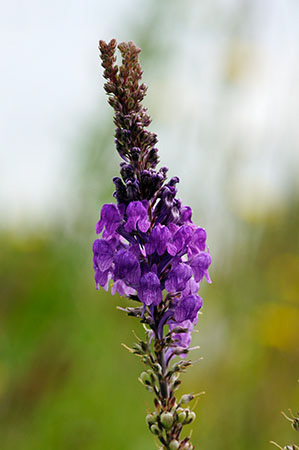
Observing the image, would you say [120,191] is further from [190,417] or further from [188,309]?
[190,417]

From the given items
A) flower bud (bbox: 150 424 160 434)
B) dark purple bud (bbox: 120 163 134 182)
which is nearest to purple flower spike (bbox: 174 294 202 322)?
flower bud (bbox: 150 424 160 434)

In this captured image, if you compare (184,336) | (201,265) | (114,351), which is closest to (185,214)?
(201,265)

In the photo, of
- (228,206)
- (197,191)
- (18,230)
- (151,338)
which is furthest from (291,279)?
(151,338)

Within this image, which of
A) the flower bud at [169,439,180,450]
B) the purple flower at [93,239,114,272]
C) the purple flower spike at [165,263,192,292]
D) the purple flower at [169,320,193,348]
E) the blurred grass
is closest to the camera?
the flower bud at [169,439,180,450]

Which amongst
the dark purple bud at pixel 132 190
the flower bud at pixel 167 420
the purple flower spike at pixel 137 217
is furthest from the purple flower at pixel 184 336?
the dark purple bud at pixel 132 190

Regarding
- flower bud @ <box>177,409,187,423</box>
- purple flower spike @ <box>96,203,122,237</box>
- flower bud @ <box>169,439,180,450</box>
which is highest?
purple flower spike @ <box>96,203,122,237</box>

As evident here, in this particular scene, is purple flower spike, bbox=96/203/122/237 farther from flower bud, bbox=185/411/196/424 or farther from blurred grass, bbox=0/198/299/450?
blurred grass, bbox=0/198/299/450
